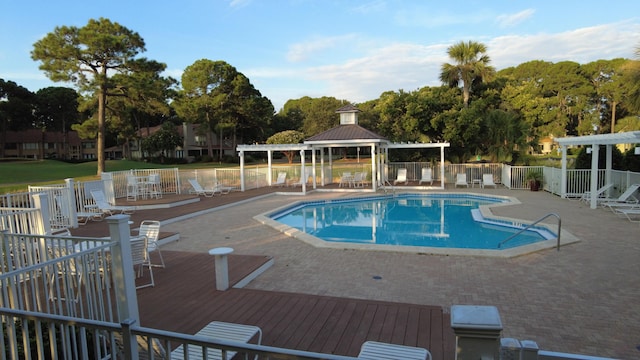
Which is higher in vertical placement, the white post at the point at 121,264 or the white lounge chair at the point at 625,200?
the white post at the point at 121,264

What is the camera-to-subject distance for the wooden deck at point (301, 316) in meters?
3.74

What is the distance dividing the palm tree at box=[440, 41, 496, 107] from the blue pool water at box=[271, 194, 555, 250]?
9.28 metres

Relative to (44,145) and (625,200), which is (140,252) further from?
(44,145)

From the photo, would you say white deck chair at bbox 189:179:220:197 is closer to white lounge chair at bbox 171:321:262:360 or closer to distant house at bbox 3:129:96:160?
white lounge chair at bbox 171:321:262:360

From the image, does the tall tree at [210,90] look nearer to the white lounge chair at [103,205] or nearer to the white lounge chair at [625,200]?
the white lounge chair at [103,205]

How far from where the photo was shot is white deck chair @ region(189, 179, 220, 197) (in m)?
15.9

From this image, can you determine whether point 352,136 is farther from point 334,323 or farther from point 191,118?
point 191,118

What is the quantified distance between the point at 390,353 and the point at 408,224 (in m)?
9.55

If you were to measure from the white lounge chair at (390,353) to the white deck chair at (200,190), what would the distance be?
551 inches

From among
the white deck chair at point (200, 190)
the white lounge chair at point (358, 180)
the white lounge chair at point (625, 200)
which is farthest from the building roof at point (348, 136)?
the white lounge chair at point (625, 200)

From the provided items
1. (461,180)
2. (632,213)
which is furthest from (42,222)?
(461,180)

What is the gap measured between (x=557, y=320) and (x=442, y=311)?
130 centimetres

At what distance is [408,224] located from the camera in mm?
12266

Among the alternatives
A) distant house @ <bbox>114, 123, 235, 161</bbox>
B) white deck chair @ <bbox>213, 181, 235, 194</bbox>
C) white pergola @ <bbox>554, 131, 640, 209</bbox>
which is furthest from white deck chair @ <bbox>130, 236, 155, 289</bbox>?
distant house @ <bbox>114, 123, 235, 161</bbox>
